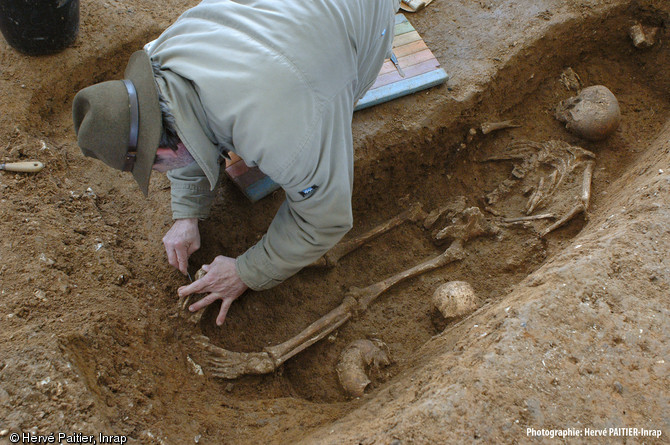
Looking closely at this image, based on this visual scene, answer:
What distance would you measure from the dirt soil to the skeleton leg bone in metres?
0.08

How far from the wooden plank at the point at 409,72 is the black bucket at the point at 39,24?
224 cm

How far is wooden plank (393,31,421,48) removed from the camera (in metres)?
3.92

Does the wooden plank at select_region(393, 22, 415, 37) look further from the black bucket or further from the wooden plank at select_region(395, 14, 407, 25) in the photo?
the black bucket

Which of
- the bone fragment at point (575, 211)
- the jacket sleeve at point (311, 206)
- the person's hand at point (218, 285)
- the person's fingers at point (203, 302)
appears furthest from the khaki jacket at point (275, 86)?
the bone fragment at point (575, 211)

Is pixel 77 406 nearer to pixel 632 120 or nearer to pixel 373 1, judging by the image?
pixel 373 1

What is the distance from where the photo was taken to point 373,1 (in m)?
2.27

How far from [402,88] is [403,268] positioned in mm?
1357

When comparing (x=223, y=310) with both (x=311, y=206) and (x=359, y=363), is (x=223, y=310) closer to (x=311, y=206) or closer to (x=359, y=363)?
(x=359, y=363)

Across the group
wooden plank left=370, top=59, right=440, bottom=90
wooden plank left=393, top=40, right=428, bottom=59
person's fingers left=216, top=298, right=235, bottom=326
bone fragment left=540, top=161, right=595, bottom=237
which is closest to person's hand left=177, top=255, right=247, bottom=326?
person's fingers left=216, top=298, right=235, bottom=326

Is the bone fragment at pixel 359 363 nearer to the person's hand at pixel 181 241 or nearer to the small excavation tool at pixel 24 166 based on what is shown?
the person's hand at pixel 181 241

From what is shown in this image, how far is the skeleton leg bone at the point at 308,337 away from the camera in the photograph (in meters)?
2.64

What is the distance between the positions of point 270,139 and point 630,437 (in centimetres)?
182

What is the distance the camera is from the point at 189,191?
2699 mm

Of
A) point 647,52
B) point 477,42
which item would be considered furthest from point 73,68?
point 647,52
